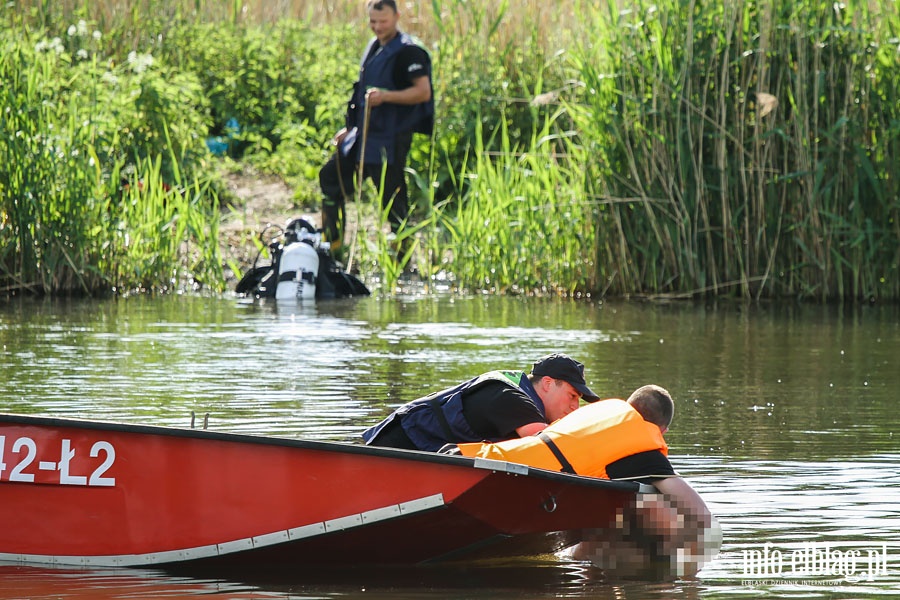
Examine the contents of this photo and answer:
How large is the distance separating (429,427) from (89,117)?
9075mm

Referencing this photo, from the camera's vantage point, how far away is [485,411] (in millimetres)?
6445

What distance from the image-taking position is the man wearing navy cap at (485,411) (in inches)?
253

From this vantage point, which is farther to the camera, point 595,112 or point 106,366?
point 595,112

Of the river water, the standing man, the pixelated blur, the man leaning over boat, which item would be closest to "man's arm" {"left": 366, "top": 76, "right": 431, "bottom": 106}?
the standing man

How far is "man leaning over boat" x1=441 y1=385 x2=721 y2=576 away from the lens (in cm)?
609

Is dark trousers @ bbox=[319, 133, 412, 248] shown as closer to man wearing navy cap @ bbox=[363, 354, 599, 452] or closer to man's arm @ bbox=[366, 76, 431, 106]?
man's arm @ bbox=[366, 76, 431, 106]

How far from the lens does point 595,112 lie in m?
14.6

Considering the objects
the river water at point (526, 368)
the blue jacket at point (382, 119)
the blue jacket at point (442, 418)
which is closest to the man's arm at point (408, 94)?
the blue jacket at point (382, 119)

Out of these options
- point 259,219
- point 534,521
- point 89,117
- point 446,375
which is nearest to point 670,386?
point 446,375

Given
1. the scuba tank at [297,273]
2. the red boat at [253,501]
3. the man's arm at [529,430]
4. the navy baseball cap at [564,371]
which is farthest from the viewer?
the scuba tank at [297,273]

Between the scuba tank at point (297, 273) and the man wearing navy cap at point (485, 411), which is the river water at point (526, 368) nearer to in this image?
the scuba tank at point (297, 273)

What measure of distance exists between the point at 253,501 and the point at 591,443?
124 centimetres

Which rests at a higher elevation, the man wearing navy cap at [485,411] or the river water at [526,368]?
the man wearing navy cap at [485,411]

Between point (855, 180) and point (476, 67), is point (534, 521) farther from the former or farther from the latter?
point (476, 67)
